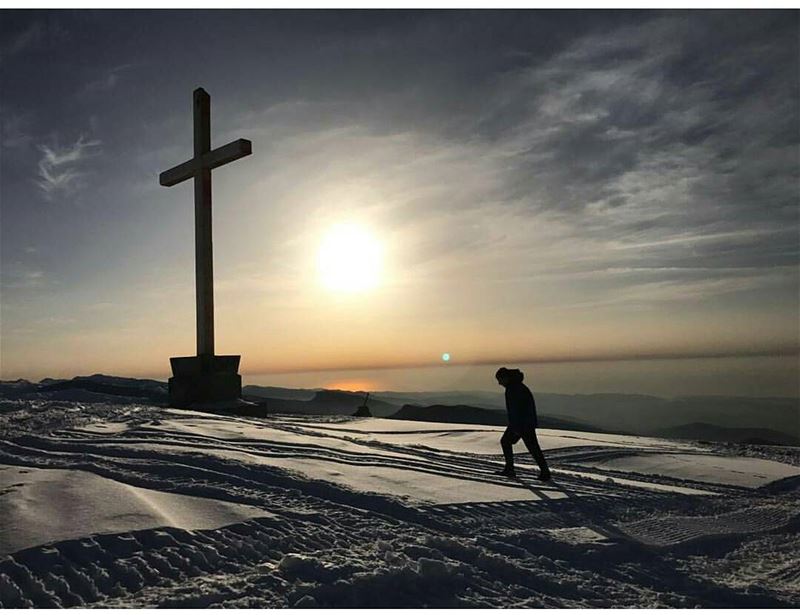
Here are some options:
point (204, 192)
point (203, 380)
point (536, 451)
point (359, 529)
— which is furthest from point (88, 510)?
point (204, 192)

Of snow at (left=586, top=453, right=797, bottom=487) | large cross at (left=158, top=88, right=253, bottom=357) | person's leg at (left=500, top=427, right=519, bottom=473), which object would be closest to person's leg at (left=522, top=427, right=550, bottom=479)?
person's leg at (left=500, top=427, right=519, bottom=473)

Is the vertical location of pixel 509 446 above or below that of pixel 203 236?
below

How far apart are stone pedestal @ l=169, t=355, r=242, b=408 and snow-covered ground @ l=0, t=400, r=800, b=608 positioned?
3848 millimetres

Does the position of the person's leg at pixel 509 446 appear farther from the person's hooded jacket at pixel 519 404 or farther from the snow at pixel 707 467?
the snow at pixel 707 467

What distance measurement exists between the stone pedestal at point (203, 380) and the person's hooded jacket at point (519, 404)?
22.2 feet

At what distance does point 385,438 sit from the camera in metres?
9.58

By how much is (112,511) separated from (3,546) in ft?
2.35

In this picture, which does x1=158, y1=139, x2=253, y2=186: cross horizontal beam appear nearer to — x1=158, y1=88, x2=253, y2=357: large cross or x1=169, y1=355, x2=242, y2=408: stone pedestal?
x1=158, y1=88, x2=253, y2=357: large cross

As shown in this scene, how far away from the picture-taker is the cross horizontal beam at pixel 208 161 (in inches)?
457

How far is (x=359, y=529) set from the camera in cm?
415

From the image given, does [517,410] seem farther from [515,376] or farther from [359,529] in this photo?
[359,529]

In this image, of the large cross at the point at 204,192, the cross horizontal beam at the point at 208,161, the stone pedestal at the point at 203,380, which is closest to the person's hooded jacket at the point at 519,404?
the stone pedestal at the point at 203,380

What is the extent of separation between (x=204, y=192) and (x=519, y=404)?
866cm

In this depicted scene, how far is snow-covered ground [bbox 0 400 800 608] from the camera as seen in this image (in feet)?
10.8
